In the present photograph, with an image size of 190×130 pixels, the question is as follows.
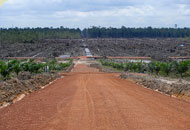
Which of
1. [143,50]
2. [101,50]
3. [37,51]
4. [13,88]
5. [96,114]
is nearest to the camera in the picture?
[96,114]

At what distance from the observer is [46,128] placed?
720 cm

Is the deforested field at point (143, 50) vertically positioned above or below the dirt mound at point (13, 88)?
below

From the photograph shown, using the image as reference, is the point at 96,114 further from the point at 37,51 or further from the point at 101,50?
the point at 101,50

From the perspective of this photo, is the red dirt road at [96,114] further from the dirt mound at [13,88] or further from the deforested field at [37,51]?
the deforested field at [37,51]

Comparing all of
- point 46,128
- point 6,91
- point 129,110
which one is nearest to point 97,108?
point 129,110

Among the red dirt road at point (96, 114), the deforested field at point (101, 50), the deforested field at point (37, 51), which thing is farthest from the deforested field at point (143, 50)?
the red dirt road at point (96, 114)

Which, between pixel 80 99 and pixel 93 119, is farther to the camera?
pixel 80 99

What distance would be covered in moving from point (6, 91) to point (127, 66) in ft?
80.1

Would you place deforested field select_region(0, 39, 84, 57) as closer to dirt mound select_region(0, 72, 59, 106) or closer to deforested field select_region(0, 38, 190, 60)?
deforested field select_region(0, 38, 190, 60)

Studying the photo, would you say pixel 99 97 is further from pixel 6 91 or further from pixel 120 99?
pixel 6 91

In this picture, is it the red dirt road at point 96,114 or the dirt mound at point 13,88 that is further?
the dirt mound at point 13,88

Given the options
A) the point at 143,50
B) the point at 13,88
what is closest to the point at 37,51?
the point at 143,50

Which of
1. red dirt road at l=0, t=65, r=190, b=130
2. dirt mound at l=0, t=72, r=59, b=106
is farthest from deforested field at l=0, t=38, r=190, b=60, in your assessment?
red dirt road at l=0, t=65, r=190, b=130

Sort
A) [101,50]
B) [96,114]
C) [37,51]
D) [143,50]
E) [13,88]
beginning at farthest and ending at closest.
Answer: [101,50], [143,50], [37,51], [13,88], [96,114]
